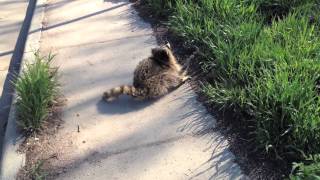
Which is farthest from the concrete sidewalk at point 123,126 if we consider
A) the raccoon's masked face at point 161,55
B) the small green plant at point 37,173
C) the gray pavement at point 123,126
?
the raccoon's masked face at point 161,55

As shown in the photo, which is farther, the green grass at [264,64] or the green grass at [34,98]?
the green grass at [34,98]

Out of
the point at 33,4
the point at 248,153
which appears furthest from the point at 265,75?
the point at 33,4

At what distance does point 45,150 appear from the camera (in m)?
4.12

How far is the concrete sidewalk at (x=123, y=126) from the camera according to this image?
380 centimetres

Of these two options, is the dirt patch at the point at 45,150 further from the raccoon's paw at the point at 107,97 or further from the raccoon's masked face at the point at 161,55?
the raccoon's masked face at the point at 161,55

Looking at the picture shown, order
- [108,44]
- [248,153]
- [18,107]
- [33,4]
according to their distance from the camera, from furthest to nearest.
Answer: [33,4] < [108,44] < [18,107] < [248,153]

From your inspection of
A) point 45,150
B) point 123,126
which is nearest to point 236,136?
point 123,126

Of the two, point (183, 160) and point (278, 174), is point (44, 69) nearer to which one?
point (183, 160)

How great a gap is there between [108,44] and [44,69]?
1479 millimetres

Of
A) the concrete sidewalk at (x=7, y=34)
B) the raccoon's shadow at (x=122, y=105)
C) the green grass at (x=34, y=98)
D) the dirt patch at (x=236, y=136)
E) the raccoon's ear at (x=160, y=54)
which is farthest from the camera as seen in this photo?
the concrete sidewalk at (x=7, y=34)

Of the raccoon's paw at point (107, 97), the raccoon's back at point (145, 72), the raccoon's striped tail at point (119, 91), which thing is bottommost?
the raccoon's paw at point (107, 97)

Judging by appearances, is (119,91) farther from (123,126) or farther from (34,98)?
(34,98)

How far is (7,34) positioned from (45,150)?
3.21 m

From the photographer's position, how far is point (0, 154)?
421 cm
